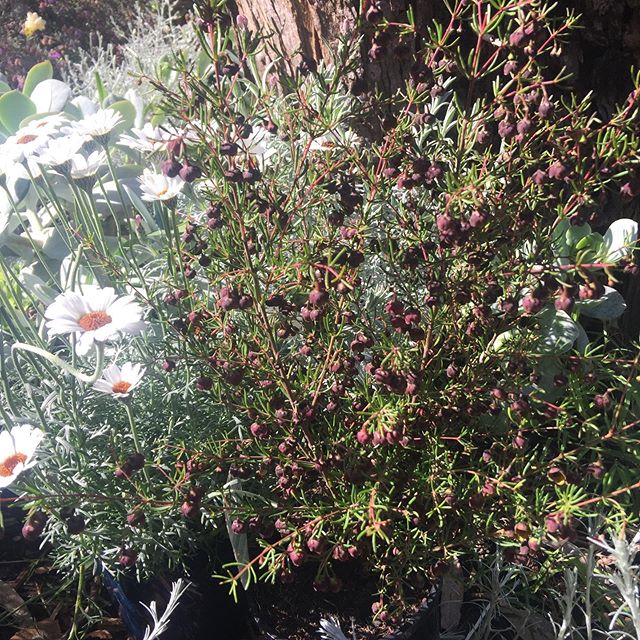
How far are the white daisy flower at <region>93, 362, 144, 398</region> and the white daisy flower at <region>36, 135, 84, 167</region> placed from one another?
1.15 feet

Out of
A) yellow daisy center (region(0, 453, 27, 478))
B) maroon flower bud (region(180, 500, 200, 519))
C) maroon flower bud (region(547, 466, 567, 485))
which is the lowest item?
maroon flower bud (region(547, 466, 567, 485))

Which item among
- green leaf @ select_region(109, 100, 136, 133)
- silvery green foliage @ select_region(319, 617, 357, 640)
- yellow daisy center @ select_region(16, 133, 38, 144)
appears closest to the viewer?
silvery green foliage @ select_region(319, 617, 357, 640)

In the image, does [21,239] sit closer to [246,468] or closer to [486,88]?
[246,468]

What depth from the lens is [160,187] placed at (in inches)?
48.8

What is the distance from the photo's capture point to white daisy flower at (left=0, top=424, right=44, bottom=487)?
3.99 ft

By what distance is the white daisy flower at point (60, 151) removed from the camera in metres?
1.25

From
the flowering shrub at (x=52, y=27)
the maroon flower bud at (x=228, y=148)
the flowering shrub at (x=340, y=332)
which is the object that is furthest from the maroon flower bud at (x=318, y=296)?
the flowering shrub at (x=52, y=27)

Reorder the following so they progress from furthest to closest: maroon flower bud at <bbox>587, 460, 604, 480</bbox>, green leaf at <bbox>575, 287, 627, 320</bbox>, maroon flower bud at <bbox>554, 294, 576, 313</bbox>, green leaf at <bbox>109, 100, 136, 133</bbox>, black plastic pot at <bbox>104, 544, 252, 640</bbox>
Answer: green leaf at <bbox>109, 100, 136, 133</bbox>, green leaf at <bbox>575, 287, 627, 320</bbox>, black plastic pot at <bbox>104, 544, 252, 640</bbox>, maroon flower bud at <bbox>587, 460, 604, 480</bbox>, maroon flower bud at <bbox>554, 294, 576, 313</bbox>

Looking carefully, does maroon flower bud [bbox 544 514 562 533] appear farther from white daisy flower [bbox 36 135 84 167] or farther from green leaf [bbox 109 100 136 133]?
green leaf [bbox 109 100 136 133]

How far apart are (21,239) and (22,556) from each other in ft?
2.63

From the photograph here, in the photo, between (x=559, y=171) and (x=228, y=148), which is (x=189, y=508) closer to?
(x=228, y=148)

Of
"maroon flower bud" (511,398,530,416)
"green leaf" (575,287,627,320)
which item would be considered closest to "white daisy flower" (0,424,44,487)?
"maroon flower bud" (511,398,530,416)

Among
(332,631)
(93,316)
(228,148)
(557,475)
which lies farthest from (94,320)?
(557,475)

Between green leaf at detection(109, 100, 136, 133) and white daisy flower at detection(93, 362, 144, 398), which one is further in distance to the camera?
green leaf at detection(109, 100, 136, 133)
